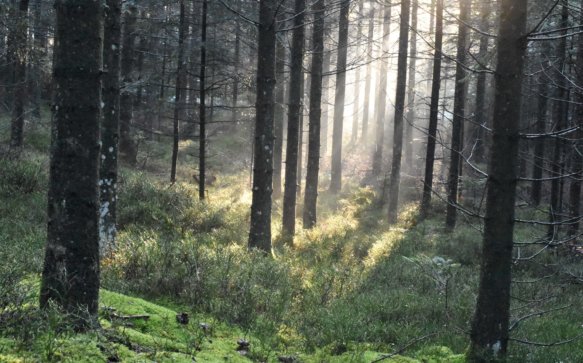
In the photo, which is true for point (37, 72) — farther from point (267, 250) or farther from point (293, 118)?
point (267, 250)

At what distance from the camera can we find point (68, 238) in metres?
3.59

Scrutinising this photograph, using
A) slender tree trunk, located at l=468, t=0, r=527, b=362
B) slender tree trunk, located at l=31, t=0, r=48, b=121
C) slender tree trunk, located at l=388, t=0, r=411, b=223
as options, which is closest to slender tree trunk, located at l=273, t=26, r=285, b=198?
slender tree trunk, located at l=388, t=0, r=411, b=223

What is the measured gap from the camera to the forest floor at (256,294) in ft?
12.6

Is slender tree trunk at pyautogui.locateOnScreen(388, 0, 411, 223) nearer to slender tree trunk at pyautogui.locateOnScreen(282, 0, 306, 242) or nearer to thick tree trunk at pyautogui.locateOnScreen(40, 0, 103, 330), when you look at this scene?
slender tree trunk at pyautogui.locateOnScreen(282, 0, 306, 242)

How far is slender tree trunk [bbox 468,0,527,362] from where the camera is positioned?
15.6 ft

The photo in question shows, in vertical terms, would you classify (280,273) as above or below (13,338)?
below

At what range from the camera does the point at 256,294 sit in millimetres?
6500

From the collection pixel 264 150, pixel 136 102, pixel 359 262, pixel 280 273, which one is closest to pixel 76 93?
pixel 280 273

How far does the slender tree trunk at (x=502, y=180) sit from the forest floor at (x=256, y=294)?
31cm

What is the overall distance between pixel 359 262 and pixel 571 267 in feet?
18.9

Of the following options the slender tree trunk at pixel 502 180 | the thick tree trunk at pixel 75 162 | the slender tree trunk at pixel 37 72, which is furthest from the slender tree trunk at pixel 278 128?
the thick tree trunk at pixel 75 162

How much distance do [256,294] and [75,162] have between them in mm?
3562

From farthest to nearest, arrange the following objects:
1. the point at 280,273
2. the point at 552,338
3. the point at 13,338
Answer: the point at 280,273, the point at 552,338, the point at 13,338

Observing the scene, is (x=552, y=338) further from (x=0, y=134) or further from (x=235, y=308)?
(x=0, y=134)
